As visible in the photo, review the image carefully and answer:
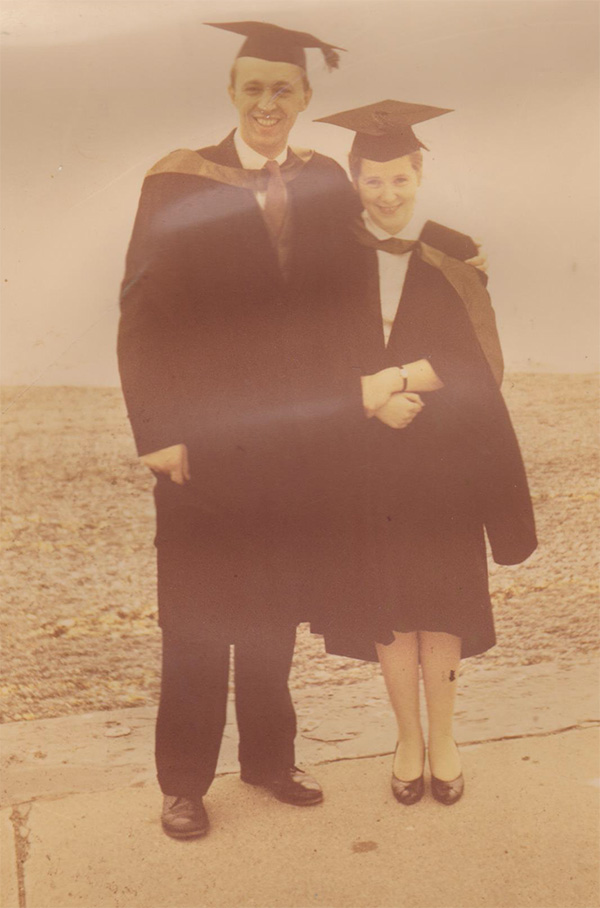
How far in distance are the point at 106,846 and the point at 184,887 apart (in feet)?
0.71

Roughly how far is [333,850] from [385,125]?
176 centimetres

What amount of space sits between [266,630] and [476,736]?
0.64m

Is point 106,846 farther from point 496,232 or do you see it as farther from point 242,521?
point 496,232

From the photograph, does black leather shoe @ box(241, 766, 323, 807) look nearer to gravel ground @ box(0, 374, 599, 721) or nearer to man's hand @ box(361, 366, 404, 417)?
gravel ground @ box(0, 374, 599, 721)

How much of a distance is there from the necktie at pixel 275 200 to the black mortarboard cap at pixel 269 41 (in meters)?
0.24

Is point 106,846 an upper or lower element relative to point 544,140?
lower

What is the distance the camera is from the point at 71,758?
2701mm

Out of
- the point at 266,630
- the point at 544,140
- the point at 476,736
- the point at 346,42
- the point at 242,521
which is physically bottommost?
the point at 476,736

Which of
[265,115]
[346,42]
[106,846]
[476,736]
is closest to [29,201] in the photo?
[265,115]

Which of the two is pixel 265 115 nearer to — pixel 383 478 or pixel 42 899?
pixel 383 478

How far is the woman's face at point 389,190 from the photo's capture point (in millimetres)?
2535

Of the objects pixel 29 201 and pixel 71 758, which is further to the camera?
pixel 71 758

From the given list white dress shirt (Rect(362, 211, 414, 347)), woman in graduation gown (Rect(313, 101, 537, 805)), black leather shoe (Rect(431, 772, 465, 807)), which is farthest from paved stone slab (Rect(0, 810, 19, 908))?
white dress shirt (Rect(362, 211, 414, 347))

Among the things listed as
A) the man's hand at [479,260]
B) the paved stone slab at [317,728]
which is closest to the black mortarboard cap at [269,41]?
Result: the man's hand at [479,260]
